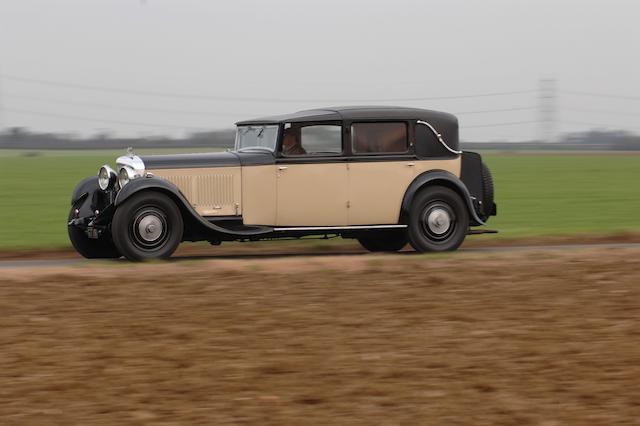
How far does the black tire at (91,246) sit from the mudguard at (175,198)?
1246 mm

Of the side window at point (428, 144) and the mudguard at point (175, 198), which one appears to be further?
the side window at point (428, 144)

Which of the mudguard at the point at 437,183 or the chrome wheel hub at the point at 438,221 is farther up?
the mudguard at the point at 437,183

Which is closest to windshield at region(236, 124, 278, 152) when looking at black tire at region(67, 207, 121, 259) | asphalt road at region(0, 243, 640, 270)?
asphalt road at region(0, 243, 640, 270)

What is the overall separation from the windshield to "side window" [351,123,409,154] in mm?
1039

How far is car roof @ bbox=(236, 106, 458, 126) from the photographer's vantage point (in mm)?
12781

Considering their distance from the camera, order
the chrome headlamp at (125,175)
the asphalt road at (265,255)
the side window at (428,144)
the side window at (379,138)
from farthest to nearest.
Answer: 1. the side window at (428,144)
2. the side window at (379,138)
3. the chrome headlamp at (125,175)
4. the asphalt road at (265,255)

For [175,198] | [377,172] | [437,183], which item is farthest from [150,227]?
[437,183]

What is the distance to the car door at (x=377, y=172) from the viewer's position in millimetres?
12750

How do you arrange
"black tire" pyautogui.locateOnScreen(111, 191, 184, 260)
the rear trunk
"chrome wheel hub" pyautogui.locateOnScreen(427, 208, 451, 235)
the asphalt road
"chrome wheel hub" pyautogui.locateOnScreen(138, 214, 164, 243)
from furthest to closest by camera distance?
the rear trunk → "chrome wheel hub" pyautogui.locateOnScreen(427, 208, 451, 235) → the asphalt road → "chrome wheel hub" pyautogui.locateOnScreen(138, 214, 164, 243) → "black tire" pyautogui.locateOnScreen(111, 191, 184, 260)

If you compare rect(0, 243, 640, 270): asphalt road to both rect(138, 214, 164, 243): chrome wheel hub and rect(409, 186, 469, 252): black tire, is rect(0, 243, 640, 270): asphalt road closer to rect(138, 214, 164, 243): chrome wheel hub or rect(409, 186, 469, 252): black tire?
rect(409, 186, 469, 252): black tire

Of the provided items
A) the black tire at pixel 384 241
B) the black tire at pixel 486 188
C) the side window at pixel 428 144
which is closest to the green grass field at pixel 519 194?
the black tire at pixel 486 188

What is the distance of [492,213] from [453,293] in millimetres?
4479

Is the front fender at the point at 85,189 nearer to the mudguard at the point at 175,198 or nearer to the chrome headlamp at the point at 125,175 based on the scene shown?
the chrome headlamp at the point at 125,175

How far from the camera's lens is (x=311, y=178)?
41.2ft
